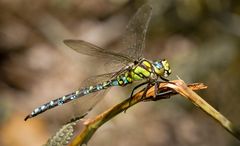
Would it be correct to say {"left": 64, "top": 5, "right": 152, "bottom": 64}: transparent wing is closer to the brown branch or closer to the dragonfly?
the dragonfly

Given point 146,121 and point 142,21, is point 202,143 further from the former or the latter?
point 142,21

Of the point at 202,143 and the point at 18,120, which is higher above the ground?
the point at 18,120

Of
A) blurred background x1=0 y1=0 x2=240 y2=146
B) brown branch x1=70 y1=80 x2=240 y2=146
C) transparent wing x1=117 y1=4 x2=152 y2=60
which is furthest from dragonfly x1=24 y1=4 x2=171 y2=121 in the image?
blurred background x1=0 y1=0 x2=240 y2=146

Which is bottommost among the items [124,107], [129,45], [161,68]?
[124,107]

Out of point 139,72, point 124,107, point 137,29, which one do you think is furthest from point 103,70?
point 124,107

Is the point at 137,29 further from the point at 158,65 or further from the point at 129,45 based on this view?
the point at 158,65

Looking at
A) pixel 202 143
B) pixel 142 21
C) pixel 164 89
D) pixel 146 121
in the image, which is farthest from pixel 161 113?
pixel 164 89
